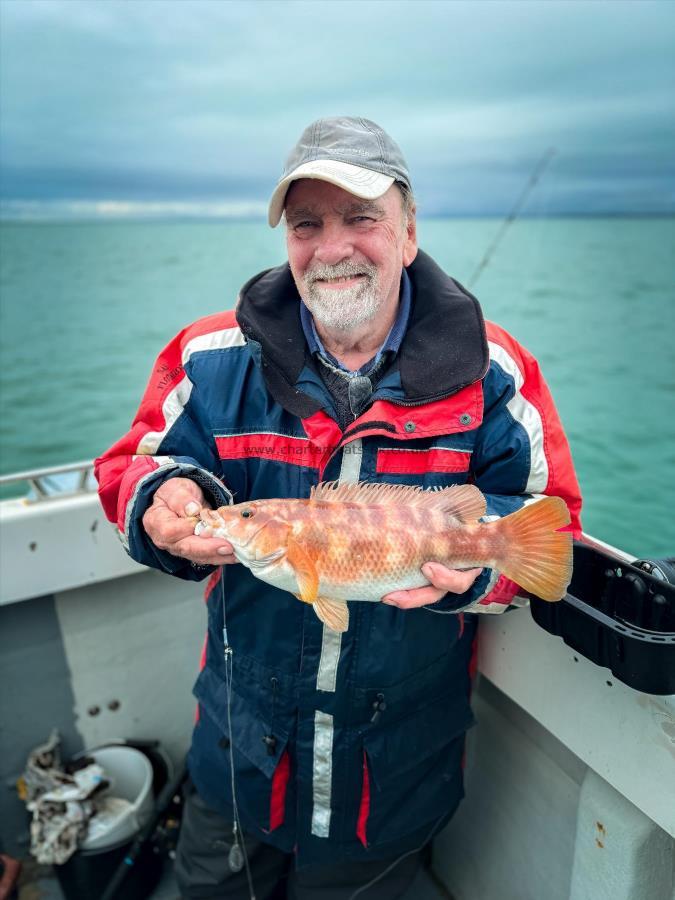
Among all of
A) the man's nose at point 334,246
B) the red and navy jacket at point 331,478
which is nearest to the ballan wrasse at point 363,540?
the red and navy jacket at point 331,478

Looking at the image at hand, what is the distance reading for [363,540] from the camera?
192 cm

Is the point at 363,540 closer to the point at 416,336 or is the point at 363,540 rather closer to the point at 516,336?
the point at 416,336

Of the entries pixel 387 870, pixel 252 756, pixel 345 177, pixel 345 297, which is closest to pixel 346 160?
pixel 345 177

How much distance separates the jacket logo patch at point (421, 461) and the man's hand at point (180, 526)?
0.57 metres

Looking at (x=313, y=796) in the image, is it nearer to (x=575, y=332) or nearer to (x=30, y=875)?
(x=30, y=875)

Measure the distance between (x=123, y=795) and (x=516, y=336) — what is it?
57.9 ft

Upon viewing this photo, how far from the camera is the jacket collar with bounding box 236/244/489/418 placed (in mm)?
2086

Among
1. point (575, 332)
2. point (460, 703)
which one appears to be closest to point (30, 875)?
point (460, 703)

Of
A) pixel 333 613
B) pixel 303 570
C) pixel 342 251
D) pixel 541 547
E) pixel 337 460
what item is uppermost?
pixel 342 251

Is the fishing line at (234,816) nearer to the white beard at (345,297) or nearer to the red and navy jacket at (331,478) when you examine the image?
the red and navy jacket at (331,478)

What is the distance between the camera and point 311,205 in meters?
2.18

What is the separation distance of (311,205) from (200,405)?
0.77 meters

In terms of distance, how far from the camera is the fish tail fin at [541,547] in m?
1.82

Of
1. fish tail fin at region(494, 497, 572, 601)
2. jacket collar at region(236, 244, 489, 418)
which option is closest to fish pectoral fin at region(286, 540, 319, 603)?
jacket collar at region(236, 244, 489, 418)
